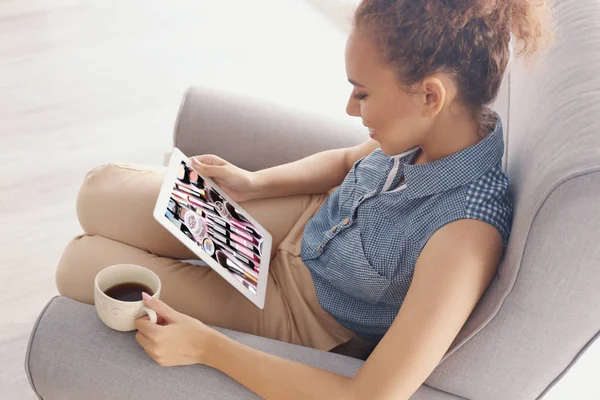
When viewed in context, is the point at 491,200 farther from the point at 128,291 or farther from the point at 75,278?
the point at 75,278

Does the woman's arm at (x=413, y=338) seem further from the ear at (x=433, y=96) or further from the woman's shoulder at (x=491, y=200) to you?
the ear at (x=433, y=96)

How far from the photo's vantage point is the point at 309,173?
154 centimetres

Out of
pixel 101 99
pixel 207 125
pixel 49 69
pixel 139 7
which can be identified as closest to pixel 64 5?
pixel 139 7

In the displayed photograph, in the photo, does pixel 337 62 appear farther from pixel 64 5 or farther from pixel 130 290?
pixel 130 290

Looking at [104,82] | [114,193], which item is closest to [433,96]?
[114,193]

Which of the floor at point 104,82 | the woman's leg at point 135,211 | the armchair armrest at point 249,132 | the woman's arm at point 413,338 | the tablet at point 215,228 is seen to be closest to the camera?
the woman's arm at point 413,338

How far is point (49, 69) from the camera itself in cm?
278

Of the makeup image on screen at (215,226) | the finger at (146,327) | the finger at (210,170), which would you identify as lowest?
the finger at (146,327)

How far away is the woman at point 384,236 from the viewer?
1.02m

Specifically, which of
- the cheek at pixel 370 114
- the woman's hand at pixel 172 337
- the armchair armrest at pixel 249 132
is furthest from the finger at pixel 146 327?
the armchair armrest at pixel 249 132

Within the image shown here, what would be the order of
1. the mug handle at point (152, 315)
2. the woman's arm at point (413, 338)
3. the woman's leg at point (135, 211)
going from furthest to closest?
the woman's leg at point (135, 211)
the mug handle at point (152, 315)
the woman's arm at point (413, 338)

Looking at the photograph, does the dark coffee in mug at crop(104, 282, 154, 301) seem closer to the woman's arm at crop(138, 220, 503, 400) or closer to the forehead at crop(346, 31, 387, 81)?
the woman's arm at crop(138, 220, 503, 400)

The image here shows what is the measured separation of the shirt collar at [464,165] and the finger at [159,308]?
0.46 m

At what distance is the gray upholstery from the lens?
108 cm
